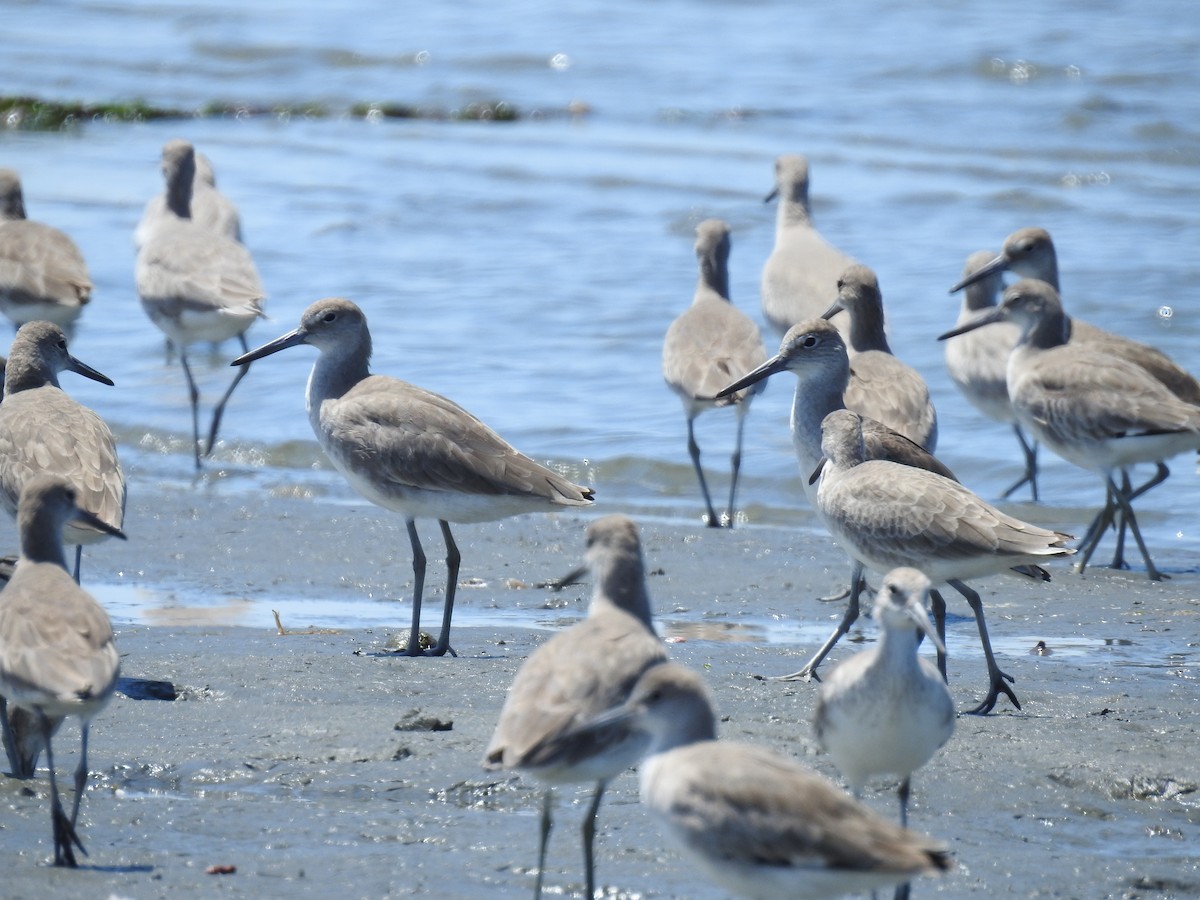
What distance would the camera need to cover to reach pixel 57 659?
5262mm

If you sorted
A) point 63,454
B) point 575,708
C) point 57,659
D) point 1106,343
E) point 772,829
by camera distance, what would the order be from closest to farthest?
point 772,829, point 575,708, point 57,659, point 63,454, point 1106,343

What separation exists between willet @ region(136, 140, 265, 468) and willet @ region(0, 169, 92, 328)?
1.57 ft

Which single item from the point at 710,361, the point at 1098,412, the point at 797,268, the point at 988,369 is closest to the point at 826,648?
the point at 1098,412

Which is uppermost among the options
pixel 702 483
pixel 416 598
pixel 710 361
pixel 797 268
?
pixel 797 268

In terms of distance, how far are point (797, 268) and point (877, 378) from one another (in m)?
3.62

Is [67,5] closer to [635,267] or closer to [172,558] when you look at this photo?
[635,267]

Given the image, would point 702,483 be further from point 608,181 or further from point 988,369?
point 608,181

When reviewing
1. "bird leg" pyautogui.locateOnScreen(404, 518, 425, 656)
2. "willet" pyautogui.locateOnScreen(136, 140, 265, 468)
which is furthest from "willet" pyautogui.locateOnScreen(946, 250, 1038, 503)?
"willet" pyautogui.locateOnScreen(136, 140, 265, 468)

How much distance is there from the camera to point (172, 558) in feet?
30.7

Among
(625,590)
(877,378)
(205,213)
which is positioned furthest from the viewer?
(205,213)

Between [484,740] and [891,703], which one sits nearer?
[891,703]

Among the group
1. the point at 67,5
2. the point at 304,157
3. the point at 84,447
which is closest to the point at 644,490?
the point at 84,447

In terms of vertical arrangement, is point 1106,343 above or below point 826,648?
above

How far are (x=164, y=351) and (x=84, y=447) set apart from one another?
7069mm
